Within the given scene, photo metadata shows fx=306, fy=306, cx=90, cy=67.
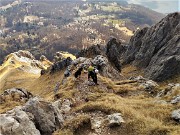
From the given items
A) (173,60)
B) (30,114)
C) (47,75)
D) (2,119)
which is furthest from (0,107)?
(47,75)

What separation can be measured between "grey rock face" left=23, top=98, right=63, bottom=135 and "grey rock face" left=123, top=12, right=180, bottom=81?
43682 mm

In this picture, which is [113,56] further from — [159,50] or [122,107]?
[122,107]

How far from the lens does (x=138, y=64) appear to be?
10138 cm

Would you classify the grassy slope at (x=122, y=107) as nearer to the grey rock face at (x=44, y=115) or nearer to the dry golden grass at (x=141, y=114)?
the dry golden grass at (x=141, y=114)

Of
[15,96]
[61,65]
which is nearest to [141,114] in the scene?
[15,96]

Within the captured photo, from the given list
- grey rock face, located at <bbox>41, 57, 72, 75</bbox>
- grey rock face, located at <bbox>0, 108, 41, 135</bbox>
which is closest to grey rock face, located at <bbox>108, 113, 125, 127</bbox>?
grey rock face, located at <bbox>0, 108, 41, 135</bbox>

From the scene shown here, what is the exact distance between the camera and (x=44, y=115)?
A: 97.4 ft

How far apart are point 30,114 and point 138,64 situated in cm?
7563

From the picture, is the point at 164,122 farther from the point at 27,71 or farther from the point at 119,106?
the point at 27,71

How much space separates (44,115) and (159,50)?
6695 cm

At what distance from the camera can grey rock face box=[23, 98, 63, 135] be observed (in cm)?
2884

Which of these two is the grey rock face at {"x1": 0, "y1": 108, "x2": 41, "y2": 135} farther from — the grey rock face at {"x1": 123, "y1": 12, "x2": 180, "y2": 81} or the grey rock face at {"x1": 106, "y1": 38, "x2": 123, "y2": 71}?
the grey rock face at {"x1": 106, "y1": 38, "x2": 123, "y2": 71}

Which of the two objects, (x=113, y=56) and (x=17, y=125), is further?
(x=113, y=56)

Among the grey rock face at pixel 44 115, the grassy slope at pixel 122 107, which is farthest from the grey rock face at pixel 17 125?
the grassy slope at pixel 122 107
